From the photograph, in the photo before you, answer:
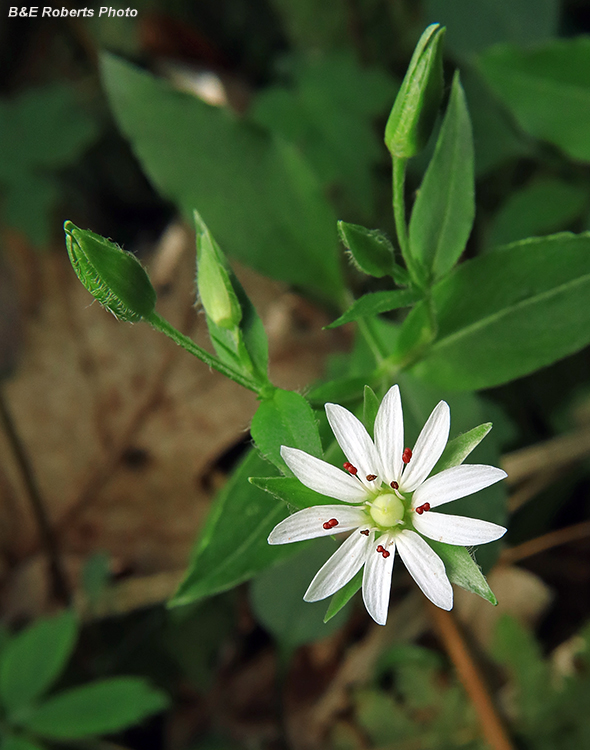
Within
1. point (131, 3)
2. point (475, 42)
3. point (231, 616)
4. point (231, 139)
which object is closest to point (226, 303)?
point (231, 139)

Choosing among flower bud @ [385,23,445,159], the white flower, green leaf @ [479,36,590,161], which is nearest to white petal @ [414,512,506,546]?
the white flower

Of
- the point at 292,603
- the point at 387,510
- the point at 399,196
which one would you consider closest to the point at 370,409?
the point at 387,510

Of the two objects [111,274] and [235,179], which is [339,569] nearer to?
[111,274]

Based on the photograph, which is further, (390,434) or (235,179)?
(235,179)

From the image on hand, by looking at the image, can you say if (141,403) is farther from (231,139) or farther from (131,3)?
(131,3)

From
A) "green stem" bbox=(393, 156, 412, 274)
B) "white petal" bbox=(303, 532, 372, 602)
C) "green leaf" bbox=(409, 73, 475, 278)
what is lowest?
"white petal" bbox=(303, 532, 372, 602)

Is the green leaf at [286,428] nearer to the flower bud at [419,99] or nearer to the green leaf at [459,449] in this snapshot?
the green leaf at [459,449]

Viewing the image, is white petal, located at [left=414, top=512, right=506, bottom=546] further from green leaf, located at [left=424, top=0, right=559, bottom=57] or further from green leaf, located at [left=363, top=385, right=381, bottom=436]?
green leaf, located at [left=424, top=0, right=559, bottom=57]
